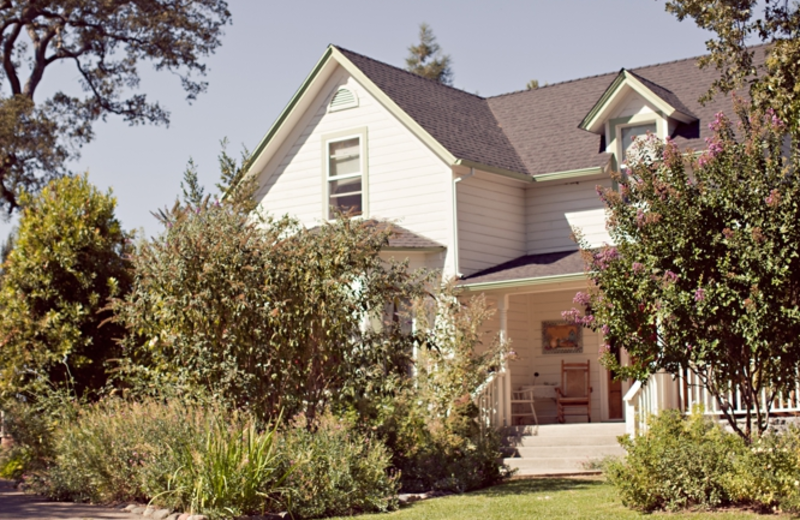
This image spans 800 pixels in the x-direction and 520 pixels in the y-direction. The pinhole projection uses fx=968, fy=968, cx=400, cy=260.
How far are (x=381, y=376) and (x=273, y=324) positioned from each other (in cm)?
159

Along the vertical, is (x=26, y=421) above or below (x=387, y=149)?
below

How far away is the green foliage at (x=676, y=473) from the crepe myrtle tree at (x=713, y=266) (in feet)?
1.76

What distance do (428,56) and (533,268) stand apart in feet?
108

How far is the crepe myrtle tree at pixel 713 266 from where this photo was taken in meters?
9.58

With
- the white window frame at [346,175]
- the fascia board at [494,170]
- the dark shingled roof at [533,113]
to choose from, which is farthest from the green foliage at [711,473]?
the white window frame at [346,175]

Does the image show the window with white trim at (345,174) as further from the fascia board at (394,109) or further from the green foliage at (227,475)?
the green foliage at (227,475)

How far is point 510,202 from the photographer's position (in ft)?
66.0

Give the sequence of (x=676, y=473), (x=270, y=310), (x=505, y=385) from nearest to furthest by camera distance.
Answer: (x=676, y=473) < (x=270, y=310) < (x=505, y=385)

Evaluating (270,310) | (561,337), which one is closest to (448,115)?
(561,337)

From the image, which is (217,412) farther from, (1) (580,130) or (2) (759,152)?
(1) (580,130)

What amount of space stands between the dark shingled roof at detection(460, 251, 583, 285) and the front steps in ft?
9.25

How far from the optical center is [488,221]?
767 inches

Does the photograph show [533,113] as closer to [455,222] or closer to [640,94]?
[640,94]

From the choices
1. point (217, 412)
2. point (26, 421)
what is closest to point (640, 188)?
point (217, 412)
